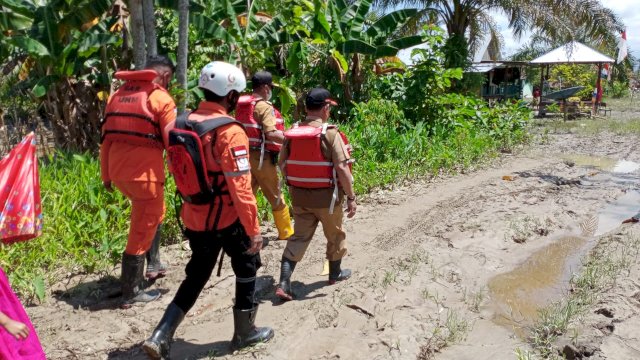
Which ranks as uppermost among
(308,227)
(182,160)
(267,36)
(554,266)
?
(267,36)

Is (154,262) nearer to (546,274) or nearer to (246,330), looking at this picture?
(246,330)

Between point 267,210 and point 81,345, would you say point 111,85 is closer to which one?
point 267,210

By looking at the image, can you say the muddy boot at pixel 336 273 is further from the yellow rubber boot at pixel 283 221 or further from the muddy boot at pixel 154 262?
the muddy boot at pixel 154 262

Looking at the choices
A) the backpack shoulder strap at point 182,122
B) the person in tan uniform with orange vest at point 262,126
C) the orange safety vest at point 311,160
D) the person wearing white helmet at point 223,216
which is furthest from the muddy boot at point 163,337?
the person in tan uniform with orange vest at point 262,126

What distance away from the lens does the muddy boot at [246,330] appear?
3721mm

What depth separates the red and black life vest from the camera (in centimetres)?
441

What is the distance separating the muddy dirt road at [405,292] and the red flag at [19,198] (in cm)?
125

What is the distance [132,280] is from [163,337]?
3.95ft

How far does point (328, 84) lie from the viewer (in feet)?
37.8

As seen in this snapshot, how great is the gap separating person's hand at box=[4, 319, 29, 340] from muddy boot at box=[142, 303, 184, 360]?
33.8 inches

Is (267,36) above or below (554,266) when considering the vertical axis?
above

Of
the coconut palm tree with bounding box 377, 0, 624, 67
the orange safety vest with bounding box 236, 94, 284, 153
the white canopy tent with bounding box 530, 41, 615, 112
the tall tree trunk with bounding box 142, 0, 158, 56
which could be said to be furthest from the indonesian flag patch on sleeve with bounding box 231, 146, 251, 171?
the white canopy tent with bounding box 530, 41, 615, 112

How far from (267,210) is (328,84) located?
5453 millimetres

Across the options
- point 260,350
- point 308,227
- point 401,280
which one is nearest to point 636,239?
point 401,280
